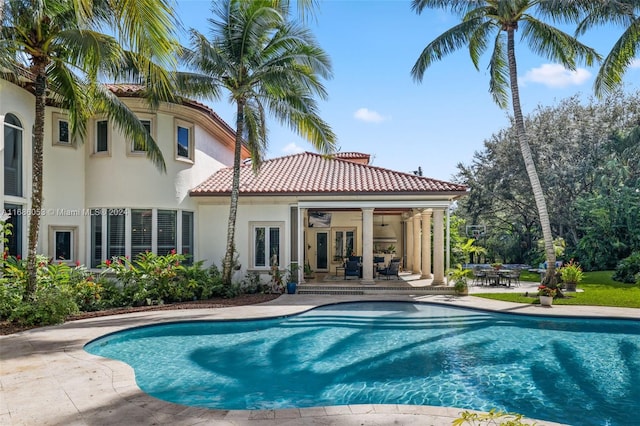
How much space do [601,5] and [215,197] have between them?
18.8 meters

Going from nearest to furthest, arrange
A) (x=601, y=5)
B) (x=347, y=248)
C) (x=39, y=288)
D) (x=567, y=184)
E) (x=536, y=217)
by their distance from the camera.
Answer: (x=39, y=288), (x=601, y=5), (x=347, y=248), (x=567, y=184), (x=536, y=217)

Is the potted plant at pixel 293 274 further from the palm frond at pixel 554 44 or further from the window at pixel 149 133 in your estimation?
the palm frond at pixel 554 44

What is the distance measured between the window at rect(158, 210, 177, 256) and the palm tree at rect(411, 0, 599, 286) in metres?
13.8

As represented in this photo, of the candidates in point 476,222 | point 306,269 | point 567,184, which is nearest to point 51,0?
point 306,269

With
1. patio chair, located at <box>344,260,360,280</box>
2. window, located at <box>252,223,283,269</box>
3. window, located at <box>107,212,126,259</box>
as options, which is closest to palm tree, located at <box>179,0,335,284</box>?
window, located at <box>252,223,283,269</box>

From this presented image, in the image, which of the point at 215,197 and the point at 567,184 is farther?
the point at 567,184

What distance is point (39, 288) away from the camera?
42.2 ft

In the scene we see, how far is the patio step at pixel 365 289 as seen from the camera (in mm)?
19375

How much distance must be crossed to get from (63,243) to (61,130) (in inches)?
193

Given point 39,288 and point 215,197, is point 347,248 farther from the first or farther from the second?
point 39,288

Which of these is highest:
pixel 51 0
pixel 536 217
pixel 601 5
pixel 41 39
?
pixel 601 5

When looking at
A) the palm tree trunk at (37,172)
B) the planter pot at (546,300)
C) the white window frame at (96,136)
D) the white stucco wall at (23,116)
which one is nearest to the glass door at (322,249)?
the planter pot at (546,300)

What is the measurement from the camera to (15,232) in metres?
15.0

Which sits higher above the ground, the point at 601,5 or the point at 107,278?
the point at 601,5
